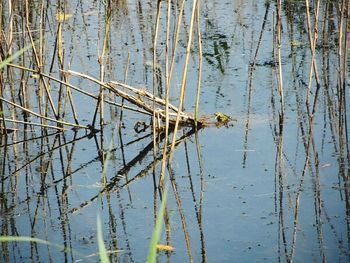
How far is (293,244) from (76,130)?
189 cm

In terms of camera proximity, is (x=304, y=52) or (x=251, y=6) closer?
(x=304, y=52)

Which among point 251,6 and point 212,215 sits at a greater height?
point 251,6

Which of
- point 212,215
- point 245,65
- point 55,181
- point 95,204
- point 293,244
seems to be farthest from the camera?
point 245,65

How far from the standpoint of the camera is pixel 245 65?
5.31m

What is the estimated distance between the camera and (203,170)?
11.9 feet

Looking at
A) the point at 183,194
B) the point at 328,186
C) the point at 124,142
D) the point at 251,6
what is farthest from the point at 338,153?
the point at 251,6

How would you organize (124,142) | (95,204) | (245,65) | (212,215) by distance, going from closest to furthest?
1. (212,215)
2. (95,204)
3. (124,142)
4. (245,65)

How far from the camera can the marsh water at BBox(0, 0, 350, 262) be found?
287cm

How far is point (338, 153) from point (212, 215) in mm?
939

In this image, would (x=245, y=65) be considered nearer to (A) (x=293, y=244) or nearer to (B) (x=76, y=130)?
(B) (x=76, y=130)

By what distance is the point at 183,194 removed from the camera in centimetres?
337

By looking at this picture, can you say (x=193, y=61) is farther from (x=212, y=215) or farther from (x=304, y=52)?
(x=212, y=215)

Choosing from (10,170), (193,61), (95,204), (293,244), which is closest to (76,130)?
(10,170)

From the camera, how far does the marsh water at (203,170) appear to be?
2873 millimetres
